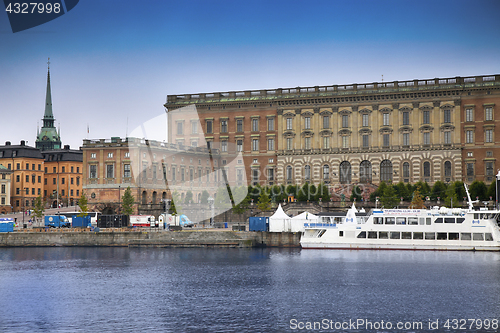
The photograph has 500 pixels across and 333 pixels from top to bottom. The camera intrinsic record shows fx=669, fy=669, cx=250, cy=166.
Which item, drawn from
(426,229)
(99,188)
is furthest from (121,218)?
(426,229)

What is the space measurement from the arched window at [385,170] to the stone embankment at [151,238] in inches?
1767

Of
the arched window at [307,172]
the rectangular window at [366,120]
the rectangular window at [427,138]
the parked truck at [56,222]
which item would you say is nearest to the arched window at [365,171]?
the rectangular window at [366,120]

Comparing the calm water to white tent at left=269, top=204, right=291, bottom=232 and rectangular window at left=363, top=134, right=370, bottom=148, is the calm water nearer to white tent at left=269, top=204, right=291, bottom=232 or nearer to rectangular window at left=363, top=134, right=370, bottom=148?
white tent at left=269, top=204, right=291, bottom=232

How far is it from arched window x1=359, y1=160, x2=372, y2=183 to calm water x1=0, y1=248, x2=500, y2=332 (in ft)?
163

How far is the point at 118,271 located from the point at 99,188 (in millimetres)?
53233

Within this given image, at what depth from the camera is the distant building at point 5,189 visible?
489ft

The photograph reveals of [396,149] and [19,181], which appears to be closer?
[396,149]

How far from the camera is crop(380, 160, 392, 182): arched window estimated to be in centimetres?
12750

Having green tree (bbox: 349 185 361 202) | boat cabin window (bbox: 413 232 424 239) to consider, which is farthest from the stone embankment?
green tree (bbox: 349 185 361 202)

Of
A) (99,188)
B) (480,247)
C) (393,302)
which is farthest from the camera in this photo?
(99,188)

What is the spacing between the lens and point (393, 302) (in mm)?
49062

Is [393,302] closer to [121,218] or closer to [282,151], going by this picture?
[121,218]

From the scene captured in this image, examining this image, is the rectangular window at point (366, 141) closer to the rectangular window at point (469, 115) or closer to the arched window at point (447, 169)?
the arched window at point (447, 169)

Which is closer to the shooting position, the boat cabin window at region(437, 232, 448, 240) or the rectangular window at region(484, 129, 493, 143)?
the boat cabin window at region(437, 232, 448, 240)
